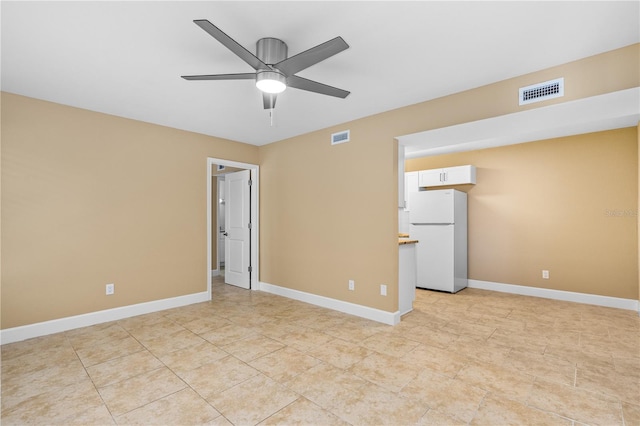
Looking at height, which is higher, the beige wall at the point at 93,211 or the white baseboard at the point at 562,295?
the beige wall at the point at 93,211

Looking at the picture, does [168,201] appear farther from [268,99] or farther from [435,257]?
[435,257]

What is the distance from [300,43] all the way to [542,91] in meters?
2.12

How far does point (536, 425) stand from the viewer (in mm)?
1867

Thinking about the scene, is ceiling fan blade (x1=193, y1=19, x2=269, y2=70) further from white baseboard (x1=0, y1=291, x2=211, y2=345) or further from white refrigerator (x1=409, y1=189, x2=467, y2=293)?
white refrigerator (x1=409, y1=189, x2=467, y2=293)

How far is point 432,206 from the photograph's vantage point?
17.6 ft

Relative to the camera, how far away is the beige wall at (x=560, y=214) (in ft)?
14.2

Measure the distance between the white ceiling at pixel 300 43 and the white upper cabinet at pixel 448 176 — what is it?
2.63 m

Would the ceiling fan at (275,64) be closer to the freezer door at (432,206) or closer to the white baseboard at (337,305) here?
the white baseboard at (337,305)

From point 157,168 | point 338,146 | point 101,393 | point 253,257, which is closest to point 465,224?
point 338,146

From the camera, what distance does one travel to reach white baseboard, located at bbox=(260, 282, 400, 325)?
366 cm

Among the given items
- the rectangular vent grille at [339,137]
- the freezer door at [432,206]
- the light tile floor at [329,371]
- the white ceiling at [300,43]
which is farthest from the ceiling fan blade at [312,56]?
the freezer door at [432,206]

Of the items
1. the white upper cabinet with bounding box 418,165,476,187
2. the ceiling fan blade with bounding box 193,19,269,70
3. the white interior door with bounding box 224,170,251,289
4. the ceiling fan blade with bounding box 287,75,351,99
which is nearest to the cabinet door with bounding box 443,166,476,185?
the white upper cabinet with bounding box 418,165,476,187

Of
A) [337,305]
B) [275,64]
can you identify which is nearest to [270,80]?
[275,64]

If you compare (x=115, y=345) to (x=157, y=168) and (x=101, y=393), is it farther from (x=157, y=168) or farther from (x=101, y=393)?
(x=157, y=168)
